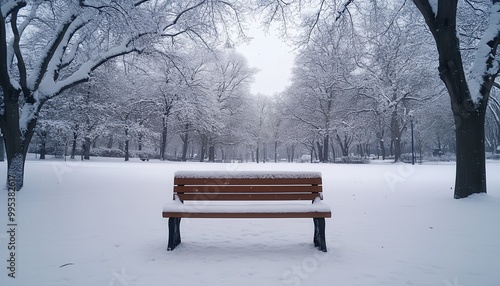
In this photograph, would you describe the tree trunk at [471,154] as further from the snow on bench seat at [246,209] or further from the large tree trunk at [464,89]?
the snow on bench seat at [246,209]

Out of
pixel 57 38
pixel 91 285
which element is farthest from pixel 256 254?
pixel 57 38

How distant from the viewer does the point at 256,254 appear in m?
4.04

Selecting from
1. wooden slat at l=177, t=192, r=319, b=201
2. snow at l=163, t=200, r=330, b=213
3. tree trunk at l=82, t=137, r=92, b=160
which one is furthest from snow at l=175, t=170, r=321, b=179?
tree trunk at l=82, t=137, r=92, b=160

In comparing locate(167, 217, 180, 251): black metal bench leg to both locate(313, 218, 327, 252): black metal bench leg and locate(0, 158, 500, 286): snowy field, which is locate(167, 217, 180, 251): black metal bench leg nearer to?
locate(0, 158, 500, 286): snowy field

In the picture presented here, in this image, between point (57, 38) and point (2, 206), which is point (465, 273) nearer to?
point (2, 206)

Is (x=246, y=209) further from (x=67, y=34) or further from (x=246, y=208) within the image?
(x=67, y=34)

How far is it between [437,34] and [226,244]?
6942 millimetres

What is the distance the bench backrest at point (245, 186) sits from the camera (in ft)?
14.0

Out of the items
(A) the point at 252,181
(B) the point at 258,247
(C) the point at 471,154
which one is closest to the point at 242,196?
(A) the point at 252,181

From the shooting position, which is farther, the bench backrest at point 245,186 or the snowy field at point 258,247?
the bench backrest at point 245,186

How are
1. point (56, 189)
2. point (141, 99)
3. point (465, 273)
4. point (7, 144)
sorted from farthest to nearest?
point (141, 99) → point (56, 189) → point (7, 144) → point (465, 273)

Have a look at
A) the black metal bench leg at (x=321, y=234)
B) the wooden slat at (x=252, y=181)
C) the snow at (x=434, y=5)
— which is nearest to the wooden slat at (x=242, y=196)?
the wooden slat at (x=252, y=181)

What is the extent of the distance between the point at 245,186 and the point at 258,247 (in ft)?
3.03

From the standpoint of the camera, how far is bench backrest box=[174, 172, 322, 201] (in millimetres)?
4281
